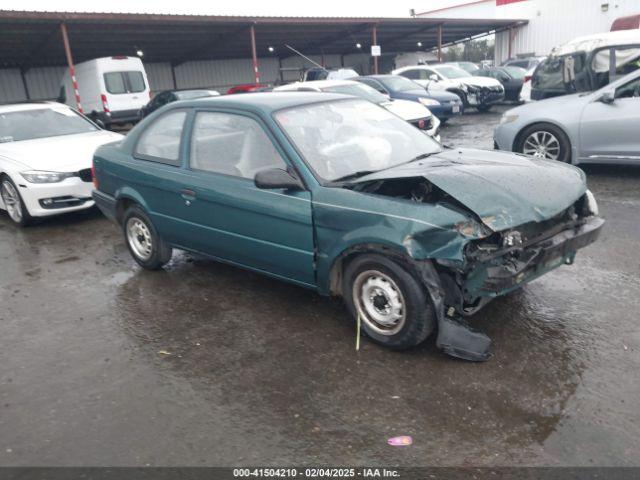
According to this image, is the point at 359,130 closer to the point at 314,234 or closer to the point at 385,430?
the point at 314,234

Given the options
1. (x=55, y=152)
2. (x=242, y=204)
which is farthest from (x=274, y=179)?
(x=55, y=152)

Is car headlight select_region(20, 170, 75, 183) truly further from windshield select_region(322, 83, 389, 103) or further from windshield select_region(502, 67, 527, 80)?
windshield select_region(502, 67, 527, 80)

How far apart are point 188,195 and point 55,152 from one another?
141 inches

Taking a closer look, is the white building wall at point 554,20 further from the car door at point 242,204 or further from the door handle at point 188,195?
the door handle at point 188,195

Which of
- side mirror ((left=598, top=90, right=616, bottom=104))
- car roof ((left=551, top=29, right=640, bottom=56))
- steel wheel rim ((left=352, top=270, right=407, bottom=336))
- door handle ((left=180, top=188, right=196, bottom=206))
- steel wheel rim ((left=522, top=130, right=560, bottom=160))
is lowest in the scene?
steel wheel rim ((left=352, top=270, right=407, bottom=336))

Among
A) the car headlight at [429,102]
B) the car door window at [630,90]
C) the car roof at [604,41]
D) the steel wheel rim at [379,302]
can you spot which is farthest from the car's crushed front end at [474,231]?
the car headlight at [429,102]

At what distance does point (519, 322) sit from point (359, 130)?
1.90 meters

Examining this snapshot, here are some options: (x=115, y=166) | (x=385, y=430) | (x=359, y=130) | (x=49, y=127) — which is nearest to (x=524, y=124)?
(x=359, y=130)

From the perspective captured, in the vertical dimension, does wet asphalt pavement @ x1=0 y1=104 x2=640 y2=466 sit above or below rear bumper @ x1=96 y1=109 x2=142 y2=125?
below

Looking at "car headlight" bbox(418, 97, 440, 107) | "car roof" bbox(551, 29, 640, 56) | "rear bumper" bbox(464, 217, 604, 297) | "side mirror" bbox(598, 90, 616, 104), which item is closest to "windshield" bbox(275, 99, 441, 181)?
"rear bumper" bbox(464, 217, 604, 297)

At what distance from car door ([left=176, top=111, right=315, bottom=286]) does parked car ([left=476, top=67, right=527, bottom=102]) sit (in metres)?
16.3

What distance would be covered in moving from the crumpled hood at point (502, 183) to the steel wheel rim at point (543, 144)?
3.85 meters

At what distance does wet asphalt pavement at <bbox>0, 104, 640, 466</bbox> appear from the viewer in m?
2.73

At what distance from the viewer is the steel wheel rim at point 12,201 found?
6.91 metres
